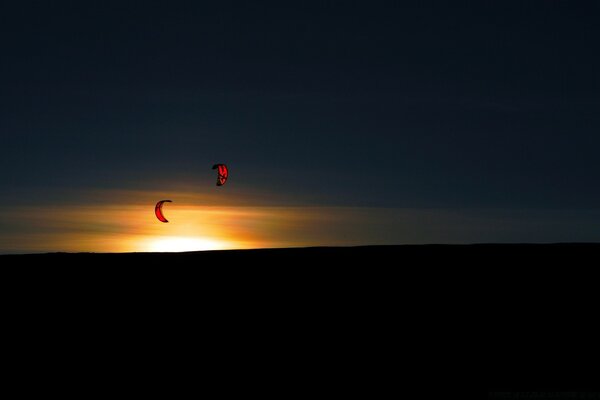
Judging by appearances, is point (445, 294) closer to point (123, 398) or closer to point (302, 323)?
point (302, 323)

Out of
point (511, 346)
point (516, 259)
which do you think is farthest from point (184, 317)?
point (516, 259)

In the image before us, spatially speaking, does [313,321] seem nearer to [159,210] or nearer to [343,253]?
[343,253]

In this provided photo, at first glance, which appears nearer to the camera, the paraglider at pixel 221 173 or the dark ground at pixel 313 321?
the dark ground at pixel 313 321

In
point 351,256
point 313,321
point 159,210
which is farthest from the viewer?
point 159,210

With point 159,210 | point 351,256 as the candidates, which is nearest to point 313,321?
Result: point 351,256

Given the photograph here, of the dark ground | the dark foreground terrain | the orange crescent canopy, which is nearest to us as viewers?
the dark ground

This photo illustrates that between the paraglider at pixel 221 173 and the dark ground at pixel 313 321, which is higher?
the paraglider at pixel 221 173

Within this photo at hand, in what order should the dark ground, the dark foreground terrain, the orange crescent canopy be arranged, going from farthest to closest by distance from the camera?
1. the orange crescent canopy
2. the dark foreground terrain
3. the dark ground

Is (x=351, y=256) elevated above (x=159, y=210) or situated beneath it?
situated beneath
